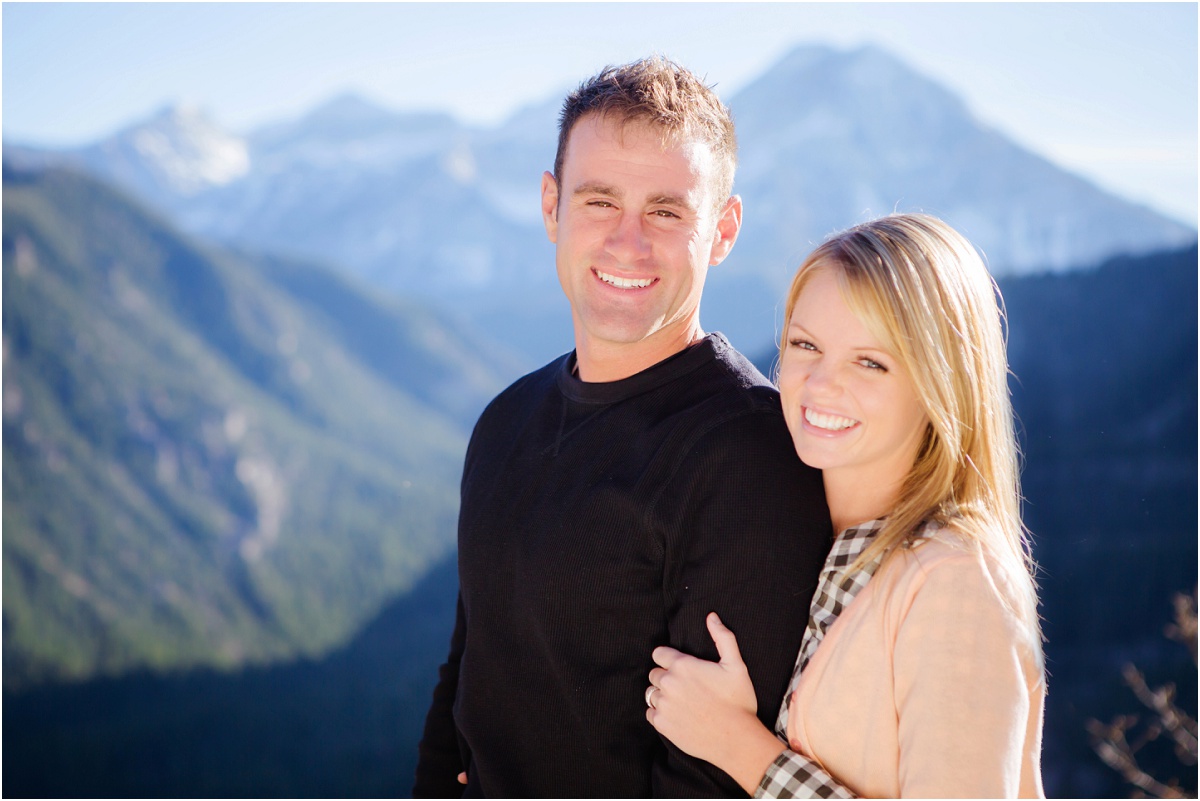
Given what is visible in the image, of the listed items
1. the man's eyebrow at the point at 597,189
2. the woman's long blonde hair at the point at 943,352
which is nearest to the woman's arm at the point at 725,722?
the woman's long blonde hair at the point at 943,352

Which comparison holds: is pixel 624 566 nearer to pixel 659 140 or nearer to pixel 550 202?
pixel 659 140

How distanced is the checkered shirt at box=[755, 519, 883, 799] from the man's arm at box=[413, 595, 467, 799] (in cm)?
114

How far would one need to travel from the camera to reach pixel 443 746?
277 cm

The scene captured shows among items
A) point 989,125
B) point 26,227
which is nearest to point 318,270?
point 26,227

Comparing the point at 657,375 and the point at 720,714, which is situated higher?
the point at 657,375

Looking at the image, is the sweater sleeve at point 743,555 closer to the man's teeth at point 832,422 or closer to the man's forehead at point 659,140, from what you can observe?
the man's teeth at point 832,422

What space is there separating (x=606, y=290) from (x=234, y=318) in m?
134

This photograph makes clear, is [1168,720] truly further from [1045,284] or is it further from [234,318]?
[234,318]

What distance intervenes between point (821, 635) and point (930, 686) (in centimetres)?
33

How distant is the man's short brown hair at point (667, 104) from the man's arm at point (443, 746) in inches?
55.8

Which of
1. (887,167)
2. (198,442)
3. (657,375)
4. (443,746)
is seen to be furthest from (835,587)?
(887,167)

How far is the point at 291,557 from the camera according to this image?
94.1 metres

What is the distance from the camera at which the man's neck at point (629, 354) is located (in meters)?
2.42

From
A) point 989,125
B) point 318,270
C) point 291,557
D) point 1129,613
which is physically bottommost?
point 1129,613
